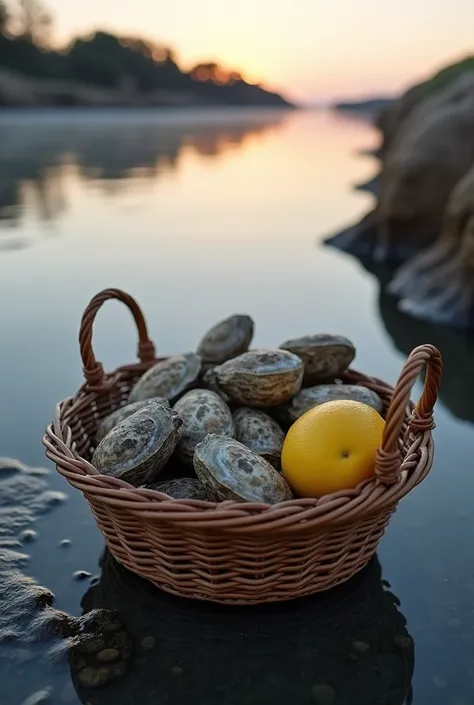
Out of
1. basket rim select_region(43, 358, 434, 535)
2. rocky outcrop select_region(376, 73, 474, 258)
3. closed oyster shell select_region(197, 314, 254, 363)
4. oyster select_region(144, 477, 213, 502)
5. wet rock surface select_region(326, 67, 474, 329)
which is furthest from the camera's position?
rocky outcrop select_region(376, 73, 474, 258)

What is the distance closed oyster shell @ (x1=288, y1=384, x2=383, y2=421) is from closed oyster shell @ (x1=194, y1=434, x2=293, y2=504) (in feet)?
1.49

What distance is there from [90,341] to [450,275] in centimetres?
360

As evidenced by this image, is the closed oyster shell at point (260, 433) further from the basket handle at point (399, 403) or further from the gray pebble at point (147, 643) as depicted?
the gray pebble at point (147, 643)

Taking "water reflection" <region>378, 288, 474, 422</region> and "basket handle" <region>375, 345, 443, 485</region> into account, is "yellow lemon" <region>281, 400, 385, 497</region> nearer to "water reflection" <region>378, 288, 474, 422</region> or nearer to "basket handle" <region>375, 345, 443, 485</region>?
"basket handle" <region>375, 345, 443, 485</region>

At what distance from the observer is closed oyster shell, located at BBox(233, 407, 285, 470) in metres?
2.29

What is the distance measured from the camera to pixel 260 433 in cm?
234

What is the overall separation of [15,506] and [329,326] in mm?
2991

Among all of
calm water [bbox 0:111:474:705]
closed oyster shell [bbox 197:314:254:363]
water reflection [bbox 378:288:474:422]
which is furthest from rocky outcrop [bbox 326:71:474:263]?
closed oyster shell [bbox 197:314:254:363]

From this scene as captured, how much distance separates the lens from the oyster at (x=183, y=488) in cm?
210

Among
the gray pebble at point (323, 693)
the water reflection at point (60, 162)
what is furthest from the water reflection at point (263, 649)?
the water reflection at point (60, 162)

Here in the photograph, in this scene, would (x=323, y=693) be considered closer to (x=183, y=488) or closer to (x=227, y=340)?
(x=183, y=488)

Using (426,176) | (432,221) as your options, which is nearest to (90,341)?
(426,176)

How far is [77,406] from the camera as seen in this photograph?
8.25ft

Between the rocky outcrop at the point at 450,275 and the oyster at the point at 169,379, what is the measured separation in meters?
2.95
